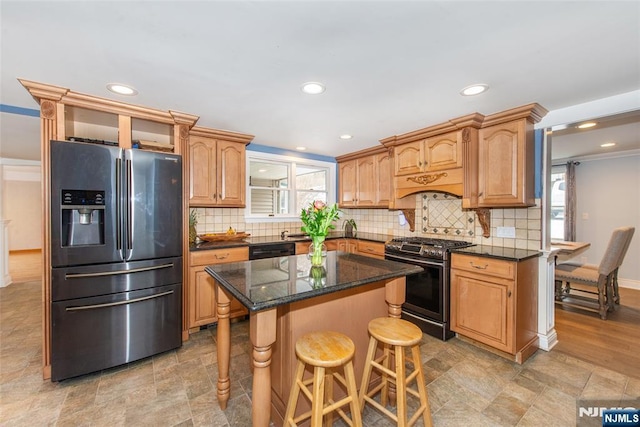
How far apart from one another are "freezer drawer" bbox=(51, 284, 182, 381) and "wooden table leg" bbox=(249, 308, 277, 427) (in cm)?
156

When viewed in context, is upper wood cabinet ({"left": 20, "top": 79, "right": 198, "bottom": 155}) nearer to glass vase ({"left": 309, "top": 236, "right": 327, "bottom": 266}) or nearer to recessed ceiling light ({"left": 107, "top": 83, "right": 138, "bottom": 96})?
recessed ceiling light ({"left": 107, "top": 83, "right": 138, "bottom": 96})

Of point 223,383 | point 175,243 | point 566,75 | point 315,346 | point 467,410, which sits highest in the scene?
point 566,75

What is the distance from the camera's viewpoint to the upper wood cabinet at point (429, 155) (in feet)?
9.41

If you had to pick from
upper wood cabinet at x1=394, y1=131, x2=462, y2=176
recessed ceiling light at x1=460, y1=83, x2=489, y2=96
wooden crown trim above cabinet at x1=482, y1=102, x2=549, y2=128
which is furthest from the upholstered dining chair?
recessed ceiling light at x1=460, y1=83, x2=489, y2=96

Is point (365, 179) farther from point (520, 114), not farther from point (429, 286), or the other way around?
point (520, 114)

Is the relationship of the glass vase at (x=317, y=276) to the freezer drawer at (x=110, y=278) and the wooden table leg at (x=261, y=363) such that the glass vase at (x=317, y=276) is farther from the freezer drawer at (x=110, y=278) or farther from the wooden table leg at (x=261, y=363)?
the freezer drawer at (x=110, y=278)

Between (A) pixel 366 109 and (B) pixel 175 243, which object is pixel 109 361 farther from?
(A) pixel 366 109

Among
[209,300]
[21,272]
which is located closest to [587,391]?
[209,300]

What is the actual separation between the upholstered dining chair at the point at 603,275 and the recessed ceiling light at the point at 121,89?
5.23 meters

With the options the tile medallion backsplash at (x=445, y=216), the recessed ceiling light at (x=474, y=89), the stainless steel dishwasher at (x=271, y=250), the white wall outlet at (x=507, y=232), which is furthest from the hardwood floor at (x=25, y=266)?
the white wall outlet at (x=507, y=232)

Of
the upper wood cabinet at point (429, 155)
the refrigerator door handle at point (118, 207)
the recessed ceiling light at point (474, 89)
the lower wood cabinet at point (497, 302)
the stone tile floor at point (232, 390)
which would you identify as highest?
the recessed ceiling light at point (474, 89)

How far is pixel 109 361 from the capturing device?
7.13 ft

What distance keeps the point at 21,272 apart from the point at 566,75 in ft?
29.0

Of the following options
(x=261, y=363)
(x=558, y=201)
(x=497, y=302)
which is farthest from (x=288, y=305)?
(x=558, y=201)
